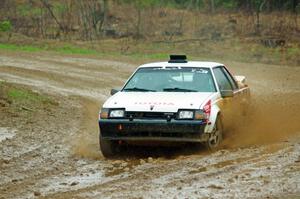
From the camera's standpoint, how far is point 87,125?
14.4 meters

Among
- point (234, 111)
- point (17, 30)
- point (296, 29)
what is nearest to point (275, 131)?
point (234, 111)

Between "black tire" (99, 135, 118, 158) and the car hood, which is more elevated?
the car hood

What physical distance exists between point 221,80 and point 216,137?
→ 4.86 feet

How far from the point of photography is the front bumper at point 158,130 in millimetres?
9961

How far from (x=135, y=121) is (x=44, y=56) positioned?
745 inches

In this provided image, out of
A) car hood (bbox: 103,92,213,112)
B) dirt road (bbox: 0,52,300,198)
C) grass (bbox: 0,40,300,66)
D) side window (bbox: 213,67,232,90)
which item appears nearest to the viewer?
dirt road (bbox: 0,52,300,198)

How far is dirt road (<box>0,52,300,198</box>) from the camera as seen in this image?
7.79 m

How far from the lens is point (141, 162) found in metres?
9.78

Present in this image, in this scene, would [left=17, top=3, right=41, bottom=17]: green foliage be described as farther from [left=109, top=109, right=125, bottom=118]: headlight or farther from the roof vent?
[left=109, top=109, right=125, bottom=118]: headlight

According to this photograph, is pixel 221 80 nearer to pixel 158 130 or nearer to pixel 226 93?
pixel 226 93

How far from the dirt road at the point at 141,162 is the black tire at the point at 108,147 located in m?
0.16

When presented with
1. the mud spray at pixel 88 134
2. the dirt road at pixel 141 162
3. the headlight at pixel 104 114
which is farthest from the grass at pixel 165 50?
the headlight at pixel 104 114

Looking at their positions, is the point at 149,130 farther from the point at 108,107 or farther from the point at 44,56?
the point at 44,56

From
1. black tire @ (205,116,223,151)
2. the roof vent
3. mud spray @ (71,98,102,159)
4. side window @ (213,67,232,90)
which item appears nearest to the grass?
mud spray @ (71,98,102,159)
